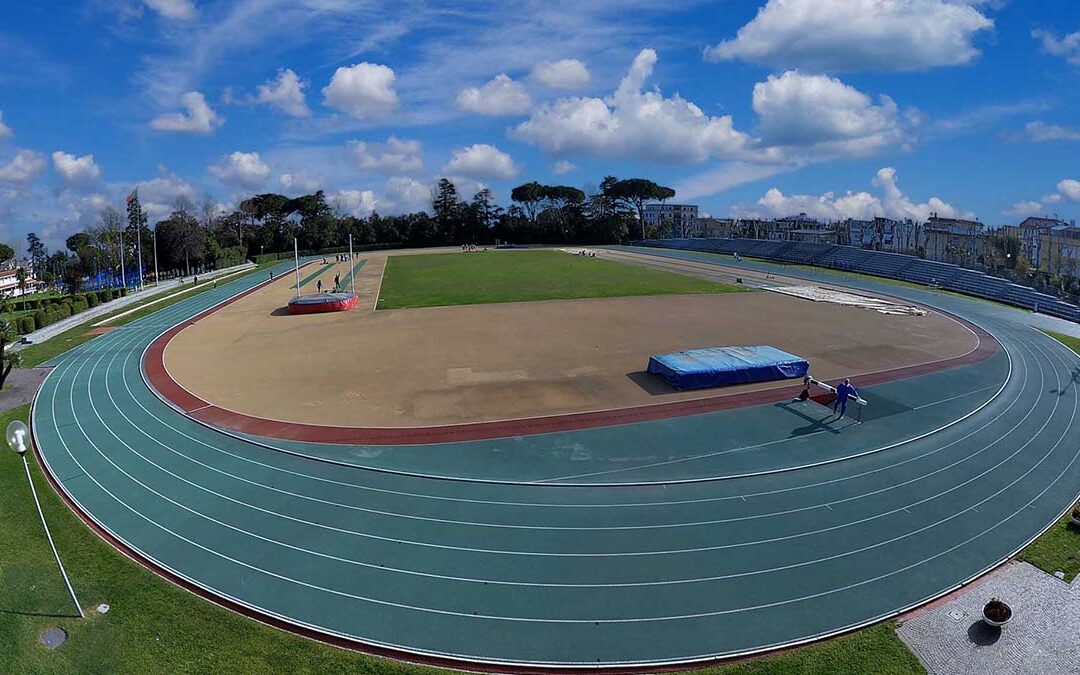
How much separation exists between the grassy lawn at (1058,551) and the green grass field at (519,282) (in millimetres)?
27979

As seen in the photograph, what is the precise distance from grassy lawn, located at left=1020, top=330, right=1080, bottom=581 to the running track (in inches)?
9.8

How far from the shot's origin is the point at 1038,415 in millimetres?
16844

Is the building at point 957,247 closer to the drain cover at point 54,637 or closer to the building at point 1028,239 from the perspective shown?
the building at point 1028,239

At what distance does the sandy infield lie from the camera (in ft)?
57.3

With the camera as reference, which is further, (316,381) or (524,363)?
(524,363)

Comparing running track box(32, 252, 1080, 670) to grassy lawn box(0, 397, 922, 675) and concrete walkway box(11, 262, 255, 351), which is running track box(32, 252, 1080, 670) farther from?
concrete walkway box(11, 262, 255, 351)

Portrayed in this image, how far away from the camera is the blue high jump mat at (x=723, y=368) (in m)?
18.4

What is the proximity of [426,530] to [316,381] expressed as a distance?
419 inches

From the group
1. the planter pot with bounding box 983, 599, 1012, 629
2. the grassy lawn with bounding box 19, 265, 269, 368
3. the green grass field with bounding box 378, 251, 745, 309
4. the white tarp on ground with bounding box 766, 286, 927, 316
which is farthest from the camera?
the green grass field with bounding box 378, 251, 745, 309

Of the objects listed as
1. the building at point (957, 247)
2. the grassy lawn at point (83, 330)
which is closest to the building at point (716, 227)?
the building at point (957, 247)

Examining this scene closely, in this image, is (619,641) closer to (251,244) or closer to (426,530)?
(426,530)

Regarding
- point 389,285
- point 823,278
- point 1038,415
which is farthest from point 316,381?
point 823,278

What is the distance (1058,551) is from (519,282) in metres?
37.1

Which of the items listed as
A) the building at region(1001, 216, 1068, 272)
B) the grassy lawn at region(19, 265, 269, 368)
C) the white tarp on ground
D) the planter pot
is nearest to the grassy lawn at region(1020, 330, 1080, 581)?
the planter pot
